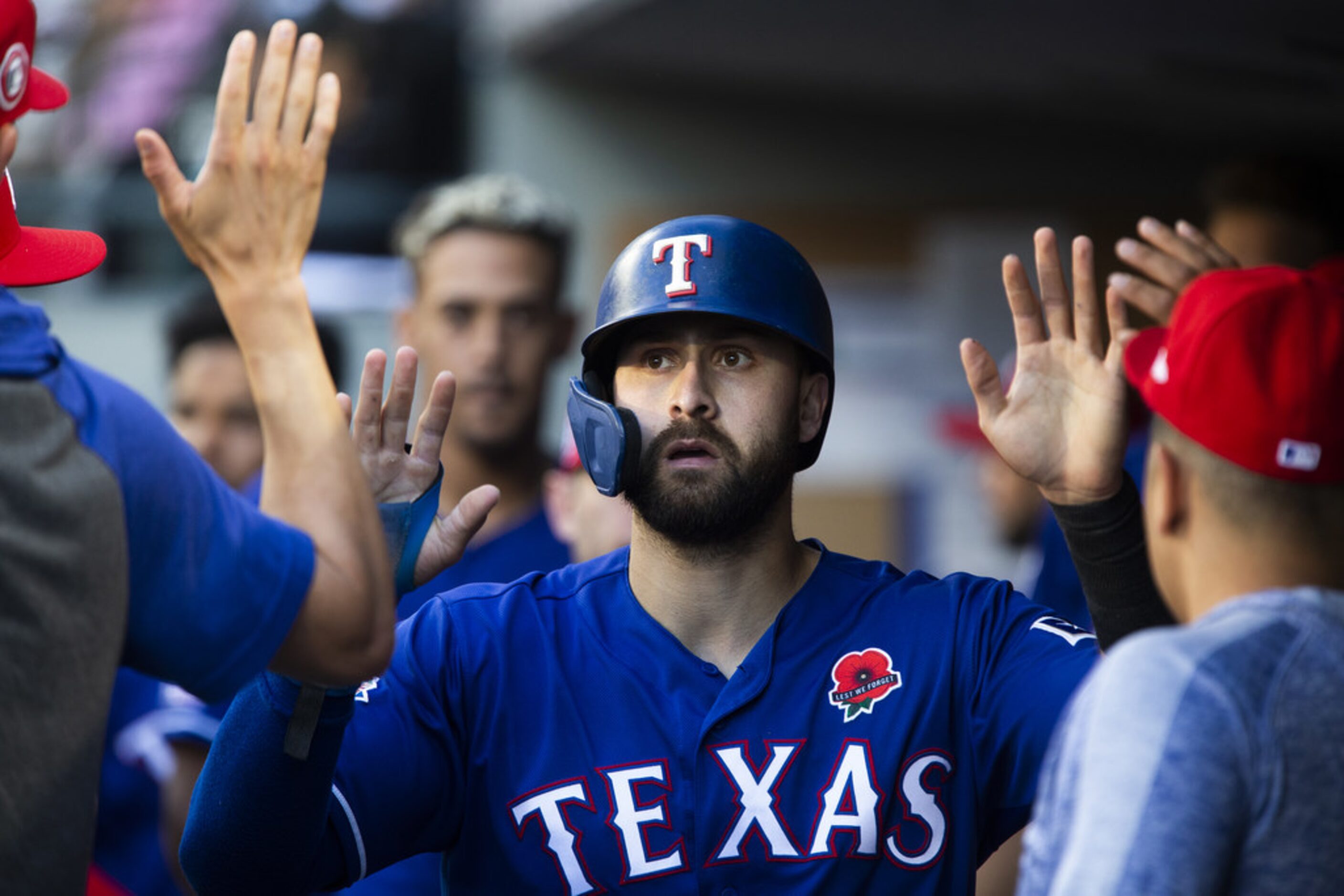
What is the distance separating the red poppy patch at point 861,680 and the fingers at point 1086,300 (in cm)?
70

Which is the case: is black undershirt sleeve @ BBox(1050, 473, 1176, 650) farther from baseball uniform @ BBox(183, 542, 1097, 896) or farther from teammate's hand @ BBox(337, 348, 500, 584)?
teammate's hand @ BBox(337, 348, 500, 584)

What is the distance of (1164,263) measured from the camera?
2.77 m

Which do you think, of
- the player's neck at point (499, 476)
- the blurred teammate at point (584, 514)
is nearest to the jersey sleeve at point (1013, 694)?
the blurred teammate at point (584, 514)

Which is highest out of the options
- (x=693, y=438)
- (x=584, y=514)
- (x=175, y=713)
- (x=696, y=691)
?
(x=693, y=438)

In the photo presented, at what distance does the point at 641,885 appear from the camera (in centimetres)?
275

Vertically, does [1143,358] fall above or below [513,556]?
above

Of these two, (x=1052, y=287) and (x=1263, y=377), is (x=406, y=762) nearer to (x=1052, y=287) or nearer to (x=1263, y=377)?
(x=1052, y=287)

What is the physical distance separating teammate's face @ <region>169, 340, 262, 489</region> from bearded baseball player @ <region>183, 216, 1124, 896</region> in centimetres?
→ 257

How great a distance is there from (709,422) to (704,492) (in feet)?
0.48

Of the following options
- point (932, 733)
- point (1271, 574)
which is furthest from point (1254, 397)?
point (932, 733)

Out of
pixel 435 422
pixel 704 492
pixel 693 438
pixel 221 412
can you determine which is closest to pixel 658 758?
pixel 704 492

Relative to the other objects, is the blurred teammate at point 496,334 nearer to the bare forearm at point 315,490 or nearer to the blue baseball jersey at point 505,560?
the blue baseball jersey at point 505,560

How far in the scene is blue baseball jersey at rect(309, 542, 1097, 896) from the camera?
2.77 metres

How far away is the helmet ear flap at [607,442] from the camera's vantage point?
304 cm
